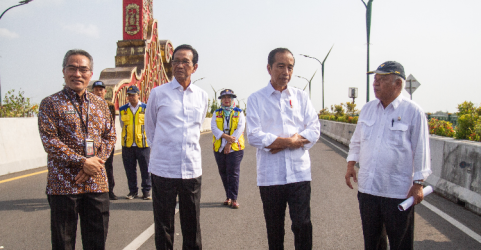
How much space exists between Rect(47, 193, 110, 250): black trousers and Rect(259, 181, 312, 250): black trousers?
1.30 m

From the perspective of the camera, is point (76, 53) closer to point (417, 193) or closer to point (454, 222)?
point (417, 193)

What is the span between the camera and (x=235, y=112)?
6270 mm

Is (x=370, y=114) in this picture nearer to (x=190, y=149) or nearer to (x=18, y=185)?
(x=190, y=149)

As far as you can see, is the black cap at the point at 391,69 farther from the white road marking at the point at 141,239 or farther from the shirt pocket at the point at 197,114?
the white road marking at the point at 141,239

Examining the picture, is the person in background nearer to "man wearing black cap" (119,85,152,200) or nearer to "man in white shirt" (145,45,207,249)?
"man in white shirt" (145,45,207,249)

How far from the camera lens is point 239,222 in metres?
4.96

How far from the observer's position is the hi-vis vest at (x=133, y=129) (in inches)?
251

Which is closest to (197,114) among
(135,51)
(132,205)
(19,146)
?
(132,205)

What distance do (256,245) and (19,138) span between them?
25.0 feet

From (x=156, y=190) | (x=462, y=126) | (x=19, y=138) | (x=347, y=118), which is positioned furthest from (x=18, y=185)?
(x=347, y=118)

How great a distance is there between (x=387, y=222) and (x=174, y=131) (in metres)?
1.88

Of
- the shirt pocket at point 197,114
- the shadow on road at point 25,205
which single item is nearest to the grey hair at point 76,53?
the shirt pocket at point 197,114

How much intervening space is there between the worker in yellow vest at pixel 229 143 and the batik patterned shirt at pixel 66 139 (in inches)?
122

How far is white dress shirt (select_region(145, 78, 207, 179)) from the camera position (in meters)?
3.22
